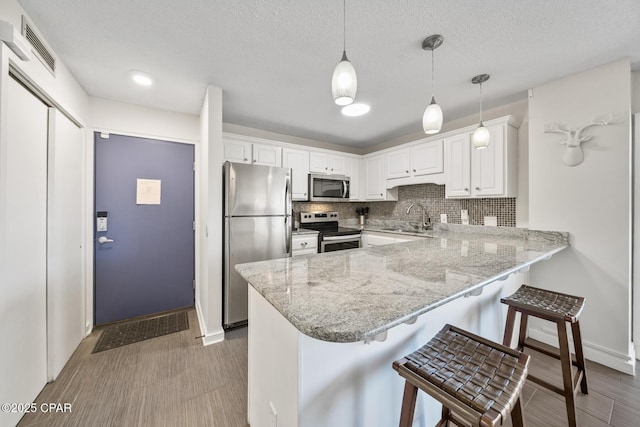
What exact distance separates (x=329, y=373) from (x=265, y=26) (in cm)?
194

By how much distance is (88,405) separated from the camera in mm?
1521

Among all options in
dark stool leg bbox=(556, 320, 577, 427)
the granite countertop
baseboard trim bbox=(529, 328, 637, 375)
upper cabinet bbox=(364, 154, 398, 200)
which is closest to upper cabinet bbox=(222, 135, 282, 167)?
upper cabinet bbox=(364, 154, 398, 200)

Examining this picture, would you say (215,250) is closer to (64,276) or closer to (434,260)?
(64,276)

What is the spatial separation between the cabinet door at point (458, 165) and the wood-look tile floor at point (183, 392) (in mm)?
1720

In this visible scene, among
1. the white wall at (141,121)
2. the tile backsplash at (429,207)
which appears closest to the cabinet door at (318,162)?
the tile backsplash at (429,207)

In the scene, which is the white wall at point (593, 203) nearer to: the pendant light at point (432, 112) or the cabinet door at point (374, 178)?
the pendant light at point (432, 112)

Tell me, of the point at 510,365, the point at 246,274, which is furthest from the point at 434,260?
the point at 246,274

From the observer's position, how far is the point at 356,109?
2.75m

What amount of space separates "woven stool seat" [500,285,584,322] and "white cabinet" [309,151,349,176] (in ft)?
9.13

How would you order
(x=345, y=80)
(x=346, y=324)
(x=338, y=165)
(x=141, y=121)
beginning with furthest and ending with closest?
1. (x=338, y=165)
2. (x=141, y=121)
3. (x=345, y=80)
4. (x=346, y=324)

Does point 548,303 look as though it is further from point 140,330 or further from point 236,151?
point 140,330

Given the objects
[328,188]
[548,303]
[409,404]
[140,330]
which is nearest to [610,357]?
[548,303]

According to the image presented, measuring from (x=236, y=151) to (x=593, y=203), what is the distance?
3545 millimetres

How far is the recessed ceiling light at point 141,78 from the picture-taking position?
2037mm
